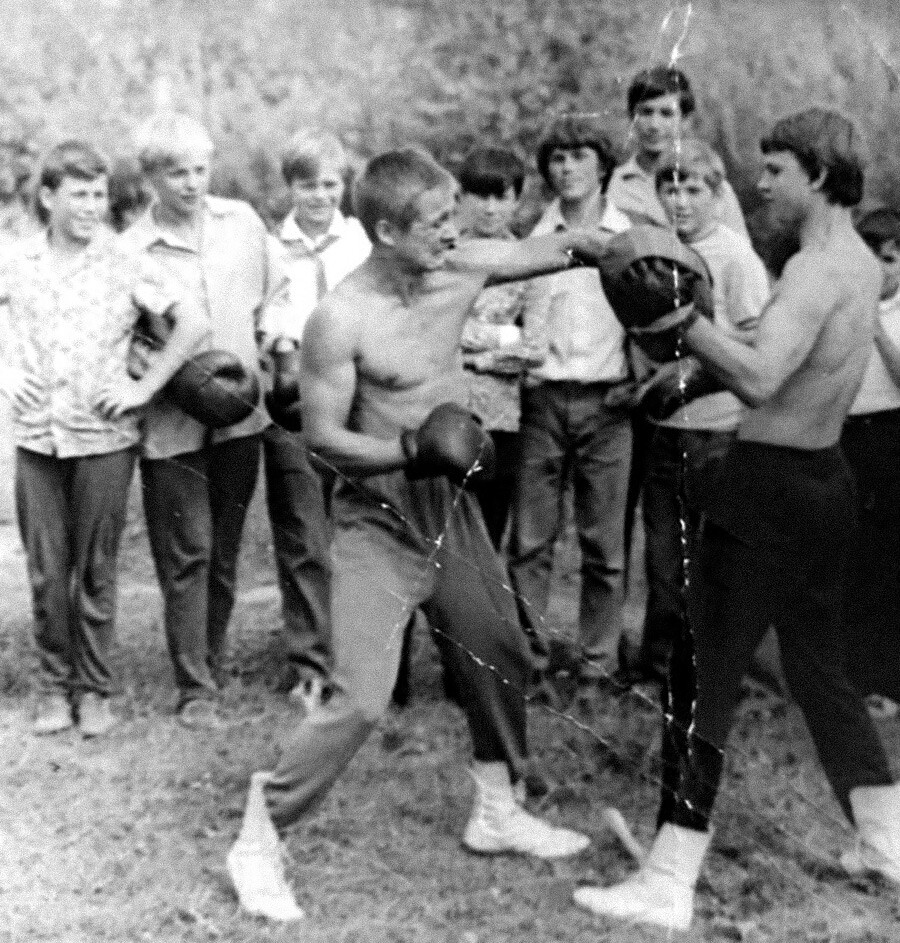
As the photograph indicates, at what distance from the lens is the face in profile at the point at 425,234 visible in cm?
471

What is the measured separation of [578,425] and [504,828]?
873mm

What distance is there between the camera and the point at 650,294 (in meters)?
4.55

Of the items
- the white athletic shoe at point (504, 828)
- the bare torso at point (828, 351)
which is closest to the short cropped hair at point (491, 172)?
the bare torso at point (828, 351)

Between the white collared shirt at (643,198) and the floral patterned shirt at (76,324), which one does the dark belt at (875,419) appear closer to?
the white collared shirt at (643,198)

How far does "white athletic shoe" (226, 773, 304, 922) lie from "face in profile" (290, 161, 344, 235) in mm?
1166

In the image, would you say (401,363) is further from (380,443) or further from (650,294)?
(650,294)

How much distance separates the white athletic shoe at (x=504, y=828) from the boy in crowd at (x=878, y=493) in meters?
0.72

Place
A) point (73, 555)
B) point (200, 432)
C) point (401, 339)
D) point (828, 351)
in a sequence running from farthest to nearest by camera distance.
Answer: point (73, 555)
point (200, 432)
point (401, 339)
point (828, 351)

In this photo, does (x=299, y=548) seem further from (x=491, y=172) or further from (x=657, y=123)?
(x=657, y=123)

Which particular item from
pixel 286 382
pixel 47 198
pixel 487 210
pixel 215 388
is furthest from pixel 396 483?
pixel 47 198

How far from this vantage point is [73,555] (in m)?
5.27

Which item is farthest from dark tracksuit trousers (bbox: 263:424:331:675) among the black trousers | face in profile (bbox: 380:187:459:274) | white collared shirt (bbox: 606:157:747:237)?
the black trousers

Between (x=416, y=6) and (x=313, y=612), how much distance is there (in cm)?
131

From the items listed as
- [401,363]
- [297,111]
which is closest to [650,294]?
[401,363]
